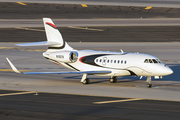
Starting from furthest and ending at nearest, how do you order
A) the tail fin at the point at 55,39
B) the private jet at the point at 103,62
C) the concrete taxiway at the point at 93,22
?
1. the concrete taxiway at the point at 93,22
2. the tail fin at the point at 55,39
3. the private jet at the point at 103,62

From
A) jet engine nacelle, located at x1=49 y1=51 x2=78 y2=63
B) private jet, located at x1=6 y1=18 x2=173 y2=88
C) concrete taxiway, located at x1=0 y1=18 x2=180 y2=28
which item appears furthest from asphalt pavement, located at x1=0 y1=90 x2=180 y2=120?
concrete taxiway, located at x1=0 y1=18 x2=180 y2=28

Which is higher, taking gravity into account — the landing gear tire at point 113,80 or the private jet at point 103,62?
the private jet at point 103,62

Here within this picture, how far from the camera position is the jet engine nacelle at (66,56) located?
39.5 metres

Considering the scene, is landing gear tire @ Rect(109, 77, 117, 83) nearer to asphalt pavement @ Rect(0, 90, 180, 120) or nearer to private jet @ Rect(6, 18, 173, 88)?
private jet @ Rect(6, 18, 173, 88)

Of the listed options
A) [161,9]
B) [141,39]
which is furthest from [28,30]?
[161,9]

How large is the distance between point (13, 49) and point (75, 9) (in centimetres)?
4778

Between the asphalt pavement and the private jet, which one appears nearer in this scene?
the asphalt pavement

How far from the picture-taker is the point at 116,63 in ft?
123

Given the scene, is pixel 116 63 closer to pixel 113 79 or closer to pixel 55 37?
pixel 113 79

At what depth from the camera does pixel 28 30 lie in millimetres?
84375

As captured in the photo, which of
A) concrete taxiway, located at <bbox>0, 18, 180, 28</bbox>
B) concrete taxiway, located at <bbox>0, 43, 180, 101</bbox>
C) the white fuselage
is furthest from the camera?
concrete taxiway, located at <bbox>0, 18, 180, 28</bbox>

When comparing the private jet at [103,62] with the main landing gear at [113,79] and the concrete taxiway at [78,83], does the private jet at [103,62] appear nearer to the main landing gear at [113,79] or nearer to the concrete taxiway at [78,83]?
the main landing gear at [113,79]

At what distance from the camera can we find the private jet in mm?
36281

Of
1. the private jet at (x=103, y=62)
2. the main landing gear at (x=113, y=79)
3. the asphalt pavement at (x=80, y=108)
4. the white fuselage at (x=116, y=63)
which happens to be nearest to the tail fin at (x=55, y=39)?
the private jet at (x=103, y=62)
